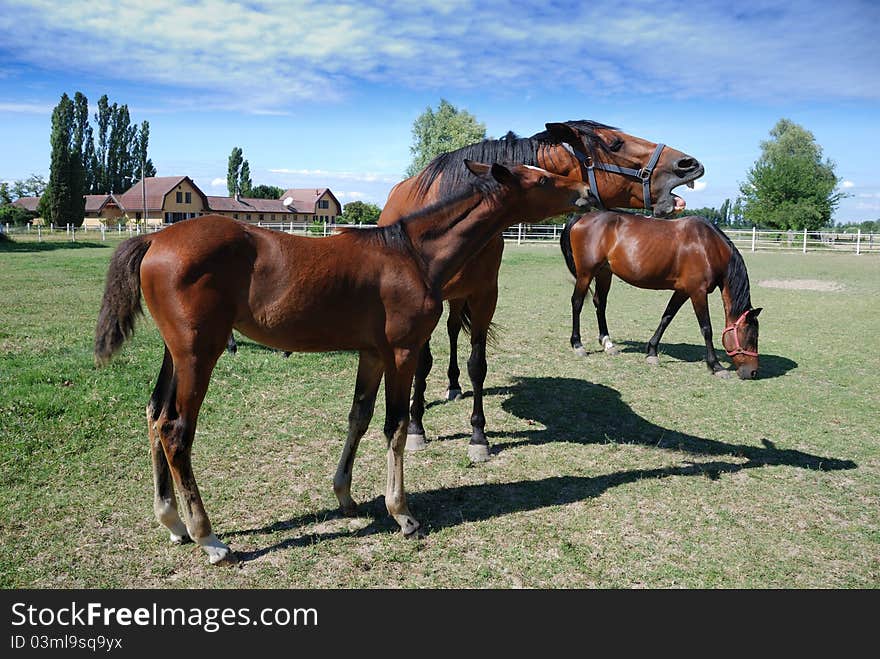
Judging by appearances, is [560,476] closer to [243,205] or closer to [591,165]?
[591,165]

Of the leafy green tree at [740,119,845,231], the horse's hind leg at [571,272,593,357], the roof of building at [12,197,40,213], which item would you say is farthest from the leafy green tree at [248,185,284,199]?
the horse's hind leg at [571,272,593,357]

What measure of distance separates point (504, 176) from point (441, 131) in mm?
66727

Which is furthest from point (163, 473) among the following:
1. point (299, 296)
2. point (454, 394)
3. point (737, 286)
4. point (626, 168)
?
point (737, 286)

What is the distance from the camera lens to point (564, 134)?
5254 millimetres

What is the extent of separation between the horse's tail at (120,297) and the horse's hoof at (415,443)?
2859 mm

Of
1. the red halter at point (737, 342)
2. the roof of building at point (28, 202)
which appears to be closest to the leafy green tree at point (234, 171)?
the roof of building at point (28, 202)

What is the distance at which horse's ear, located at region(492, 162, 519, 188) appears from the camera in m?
4.16

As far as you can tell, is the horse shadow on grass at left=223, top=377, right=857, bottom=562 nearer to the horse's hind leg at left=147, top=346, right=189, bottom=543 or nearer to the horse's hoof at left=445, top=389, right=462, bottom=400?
the horse's hind leg at left=147, top=346, right=189, bottom=543

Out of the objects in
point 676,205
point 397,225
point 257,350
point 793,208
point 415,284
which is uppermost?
point 793,208

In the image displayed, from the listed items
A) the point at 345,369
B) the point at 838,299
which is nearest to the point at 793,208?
the point at 838,299

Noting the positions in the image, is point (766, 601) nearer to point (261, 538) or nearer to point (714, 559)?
point (714, 559)

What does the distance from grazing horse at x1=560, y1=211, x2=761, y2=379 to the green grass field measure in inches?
23.0

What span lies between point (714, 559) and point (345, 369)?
529 centimetres

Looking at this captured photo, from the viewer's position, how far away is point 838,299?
16.6m
